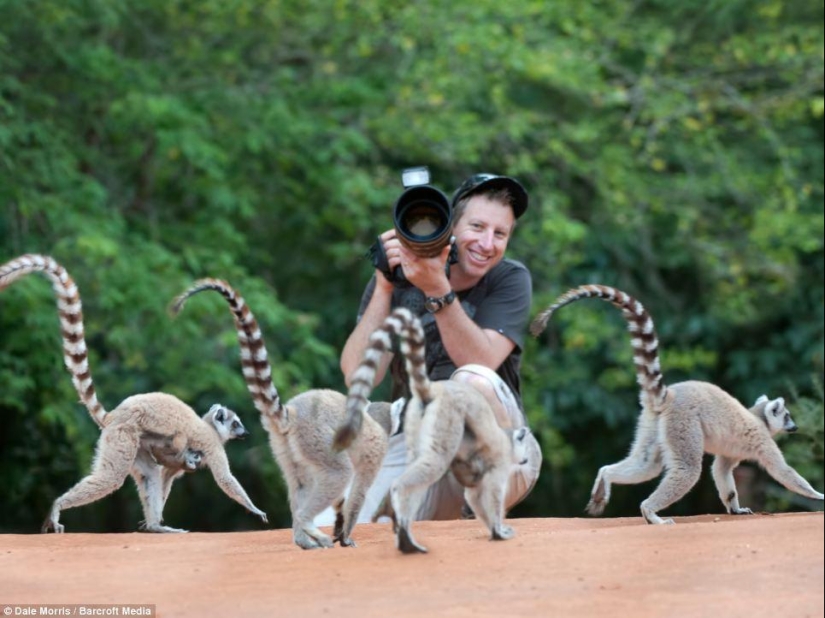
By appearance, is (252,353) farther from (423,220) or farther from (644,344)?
(644,344)

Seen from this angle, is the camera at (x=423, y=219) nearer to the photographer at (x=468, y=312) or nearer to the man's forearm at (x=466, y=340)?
the photographer at (x=468, y=312)

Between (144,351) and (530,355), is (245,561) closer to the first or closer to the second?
(144,351)

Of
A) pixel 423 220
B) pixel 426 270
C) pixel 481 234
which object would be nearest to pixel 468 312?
pixel 481 234

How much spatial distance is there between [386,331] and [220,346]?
683cm

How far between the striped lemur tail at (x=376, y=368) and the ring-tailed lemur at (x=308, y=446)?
572mm

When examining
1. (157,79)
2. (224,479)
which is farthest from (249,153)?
(224,479)

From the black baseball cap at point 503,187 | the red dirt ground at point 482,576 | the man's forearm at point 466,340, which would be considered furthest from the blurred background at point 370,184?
the red dirt ground at point 482,576

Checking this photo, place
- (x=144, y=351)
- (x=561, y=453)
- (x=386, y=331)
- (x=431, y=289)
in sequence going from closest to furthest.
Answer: (x=386, y=331) → (x=431, y=289) → (x=144, y=351) → (x=561, y=453)

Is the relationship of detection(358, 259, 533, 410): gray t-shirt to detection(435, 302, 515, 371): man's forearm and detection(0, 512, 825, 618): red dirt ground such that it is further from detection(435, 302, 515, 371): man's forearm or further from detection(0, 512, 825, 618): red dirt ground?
detection(0, 512, 825, 618): red dirt ground

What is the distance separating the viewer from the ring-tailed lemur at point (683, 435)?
19.3 ft

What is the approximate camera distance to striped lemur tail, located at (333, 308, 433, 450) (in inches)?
165

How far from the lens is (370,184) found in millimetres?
11922

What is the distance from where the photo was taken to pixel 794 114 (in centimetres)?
1267

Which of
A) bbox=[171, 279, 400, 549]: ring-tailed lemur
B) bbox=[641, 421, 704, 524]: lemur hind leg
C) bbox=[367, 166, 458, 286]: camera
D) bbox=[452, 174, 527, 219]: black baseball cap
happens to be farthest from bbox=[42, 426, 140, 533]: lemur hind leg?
bbox=[641, 421, 704, 524]: lemur hind leg
